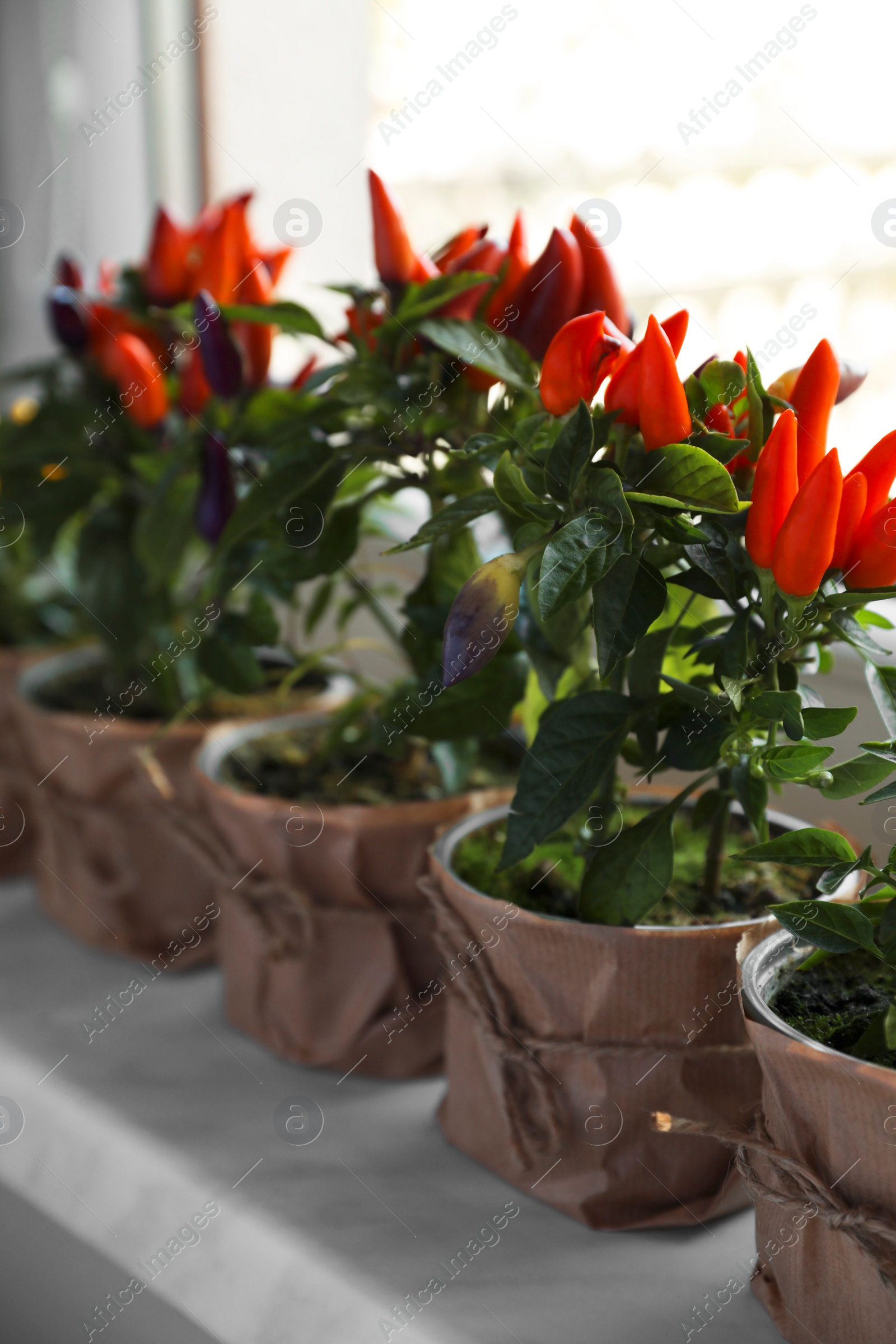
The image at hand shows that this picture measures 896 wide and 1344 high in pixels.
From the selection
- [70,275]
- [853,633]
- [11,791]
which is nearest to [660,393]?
[853,633]

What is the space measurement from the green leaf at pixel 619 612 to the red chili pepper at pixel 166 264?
0.48 meters

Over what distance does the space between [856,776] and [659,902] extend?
0.13 m

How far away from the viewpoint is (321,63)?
1.12 metres

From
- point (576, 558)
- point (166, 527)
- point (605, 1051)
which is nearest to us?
point (576, 558)

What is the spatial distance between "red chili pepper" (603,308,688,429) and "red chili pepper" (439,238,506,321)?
0.47 feet

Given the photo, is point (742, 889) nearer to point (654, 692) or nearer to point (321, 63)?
point (654, 692)

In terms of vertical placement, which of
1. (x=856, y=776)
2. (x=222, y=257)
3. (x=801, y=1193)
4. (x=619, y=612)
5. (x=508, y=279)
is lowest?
(x=801, y=1193)

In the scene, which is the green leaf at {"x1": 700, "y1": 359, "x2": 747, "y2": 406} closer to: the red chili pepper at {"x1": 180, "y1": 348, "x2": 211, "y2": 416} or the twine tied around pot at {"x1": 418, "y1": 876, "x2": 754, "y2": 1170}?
the twine tied around pot at {"x1": 418, "y1": 876, "x2": 754, "y2": 1170}

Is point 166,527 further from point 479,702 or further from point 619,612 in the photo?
point 619,612

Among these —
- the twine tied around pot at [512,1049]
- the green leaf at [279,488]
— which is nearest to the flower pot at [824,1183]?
the twine tied around pot at [512,1049]

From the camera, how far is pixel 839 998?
46cm

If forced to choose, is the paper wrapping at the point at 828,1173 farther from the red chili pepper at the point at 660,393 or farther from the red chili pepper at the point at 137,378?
the red chili pepper at the point at 137,378

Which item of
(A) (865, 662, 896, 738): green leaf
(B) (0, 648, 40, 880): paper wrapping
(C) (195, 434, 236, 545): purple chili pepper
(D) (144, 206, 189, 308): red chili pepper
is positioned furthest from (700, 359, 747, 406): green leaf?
(B) (0, 648, 40, 880): paper wrapping

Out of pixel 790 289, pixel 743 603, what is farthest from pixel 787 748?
pixel 790 289
